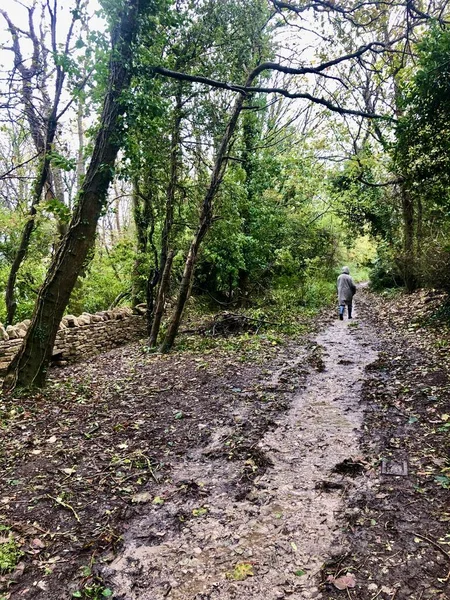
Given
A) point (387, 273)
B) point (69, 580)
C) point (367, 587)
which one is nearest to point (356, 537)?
point (367, 587)

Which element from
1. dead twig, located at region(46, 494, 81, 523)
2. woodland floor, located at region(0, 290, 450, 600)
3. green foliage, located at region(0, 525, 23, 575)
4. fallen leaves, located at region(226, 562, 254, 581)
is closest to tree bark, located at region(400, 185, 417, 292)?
woodland floor, located at region(0, 290, 450, 600)

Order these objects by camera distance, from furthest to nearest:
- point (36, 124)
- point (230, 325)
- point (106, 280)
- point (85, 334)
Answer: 1. point (106, 280)
2. point (230, 325)
3. point (85, 334)
4. point (36, 124)

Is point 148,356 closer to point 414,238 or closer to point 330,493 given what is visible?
point 330,493

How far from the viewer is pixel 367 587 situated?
2.48 m

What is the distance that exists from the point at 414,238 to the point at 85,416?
13698 mm

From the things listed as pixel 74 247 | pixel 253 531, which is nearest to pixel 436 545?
pixel 253 531

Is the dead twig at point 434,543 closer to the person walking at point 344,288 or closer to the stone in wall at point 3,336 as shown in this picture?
the stone in wall at point 3,336

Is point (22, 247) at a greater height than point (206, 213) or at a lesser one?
lesser

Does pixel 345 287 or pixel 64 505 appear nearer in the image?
pixel 64 505

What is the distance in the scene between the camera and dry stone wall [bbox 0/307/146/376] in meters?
8.00

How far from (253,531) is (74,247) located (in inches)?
205

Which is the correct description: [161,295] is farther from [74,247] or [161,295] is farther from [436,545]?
[436,545]

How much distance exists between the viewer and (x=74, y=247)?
21.7ft

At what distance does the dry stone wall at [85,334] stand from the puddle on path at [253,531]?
5.44 m
